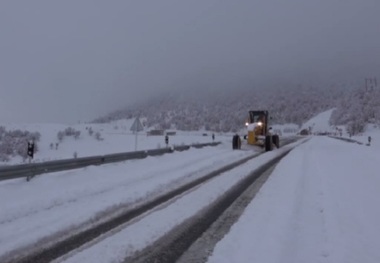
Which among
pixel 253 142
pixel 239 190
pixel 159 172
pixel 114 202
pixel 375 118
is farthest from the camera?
pixel 375 118

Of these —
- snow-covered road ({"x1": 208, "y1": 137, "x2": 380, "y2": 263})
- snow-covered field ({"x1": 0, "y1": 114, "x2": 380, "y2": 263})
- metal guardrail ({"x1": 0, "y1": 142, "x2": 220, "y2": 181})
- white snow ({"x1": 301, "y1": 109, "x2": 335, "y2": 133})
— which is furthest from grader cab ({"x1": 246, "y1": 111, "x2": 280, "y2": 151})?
white snow ({"x1": 301, "y1": 109, "x2": 335, "y2": 133})

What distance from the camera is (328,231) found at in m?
7.40

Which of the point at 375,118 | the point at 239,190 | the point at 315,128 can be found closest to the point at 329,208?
the point at 239,190

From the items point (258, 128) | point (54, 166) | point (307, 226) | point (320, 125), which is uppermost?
point (320, 125)

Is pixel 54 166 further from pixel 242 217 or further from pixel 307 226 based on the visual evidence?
pixel 307 226

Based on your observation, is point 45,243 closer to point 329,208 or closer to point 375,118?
point 329,208

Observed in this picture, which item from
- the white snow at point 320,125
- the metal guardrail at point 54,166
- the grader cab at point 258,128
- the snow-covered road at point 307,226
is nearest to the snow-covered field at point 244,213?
the snow-covered road at point 307,226

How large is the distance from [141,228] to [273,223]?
2464mm

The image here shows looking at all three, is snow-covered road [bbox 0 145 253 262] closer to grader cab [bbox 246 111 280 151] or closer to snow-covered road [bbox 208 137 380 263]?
snow-covered road [bbox 208 137 380 263]

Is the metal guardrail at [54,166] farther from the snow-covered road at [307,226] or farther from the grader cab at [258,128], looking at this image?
the grader cab at [258,128]

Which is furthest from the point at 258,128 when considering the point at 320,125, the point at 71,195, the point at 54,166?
the point at 320,125

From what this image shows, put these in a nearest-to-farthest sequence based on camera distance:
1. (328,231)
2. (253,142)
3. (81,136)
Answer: (328,231)
(253,142)
(81,136)

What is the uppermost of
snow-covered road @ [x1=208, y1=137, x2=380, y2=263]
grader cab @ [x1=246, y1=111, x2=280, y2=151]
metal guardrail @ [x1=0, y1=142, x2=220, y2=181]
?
grader cab @ [x1=246, y1=111, x2=280, y2=151]

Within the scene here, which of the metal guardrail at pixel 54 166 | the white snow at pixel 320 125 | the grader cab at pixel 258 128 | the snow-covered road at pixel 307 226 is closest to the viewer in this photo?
the snow-covered road at pixel 307 226
